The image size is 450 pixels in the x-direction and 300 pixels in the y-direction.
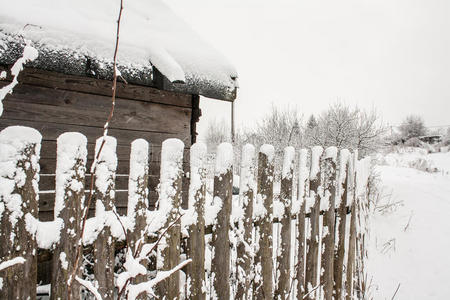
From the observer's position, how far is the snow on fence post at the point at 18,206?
0.97m

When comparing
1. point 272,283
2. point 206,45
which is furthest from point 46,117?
point 272,283

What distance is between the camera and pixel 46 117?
91.4 inches

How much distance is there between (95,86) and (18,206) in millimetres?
1833

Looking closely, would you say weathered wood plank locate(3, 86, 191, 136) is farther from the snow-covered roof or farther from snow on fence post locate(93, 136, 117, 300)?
snow on fence post locate(93, 136, 117, 300)

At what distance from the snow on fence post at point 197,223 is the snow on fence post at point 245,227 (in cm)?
30

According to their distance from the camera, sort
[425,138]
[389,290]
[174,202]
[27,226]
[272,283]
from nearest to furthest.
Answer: [27,226] → [174,202] → [272,283] → [389,290] → [425,138]

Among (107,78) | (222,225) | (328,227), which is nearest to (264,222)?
(222,225)

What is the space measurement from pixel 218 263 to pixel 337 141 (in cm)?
959

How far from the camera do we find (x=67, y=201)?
Result: 110cm

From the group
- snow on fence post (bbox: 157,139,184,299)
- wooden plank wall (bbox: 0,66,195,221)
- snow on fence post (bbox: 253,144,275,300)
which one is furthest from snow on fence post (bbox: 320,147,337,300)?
wooden plank wall (bbox: 0,66,195,221)

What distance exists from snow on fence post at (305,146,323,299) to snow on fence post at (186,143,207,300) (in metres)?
1.05

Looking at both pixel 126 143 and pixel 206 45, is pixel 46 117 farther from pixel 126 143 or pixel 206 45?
pixel 206 45

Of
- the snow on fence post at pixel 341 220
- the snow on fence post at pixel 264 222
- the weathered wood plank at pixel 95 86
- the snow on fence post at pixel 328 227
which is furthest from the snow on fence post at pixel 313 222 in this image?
the weathered wood plank at pixel 95 86

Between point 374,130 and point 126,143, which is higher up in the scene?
point 374,130
